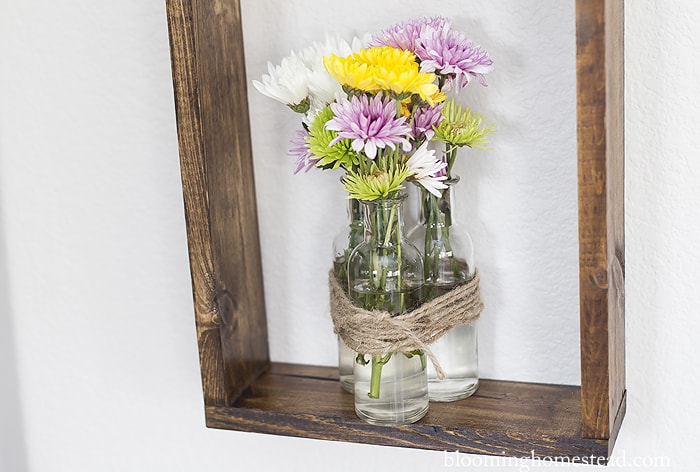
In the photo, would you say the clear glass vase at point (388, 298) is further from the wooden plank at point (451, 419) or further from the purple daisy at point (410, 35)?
the purple daisy at point (410, 35)

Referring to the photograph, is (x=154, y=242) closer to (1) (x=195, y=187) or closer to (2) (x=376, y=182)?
(1) (x=195, y=187)

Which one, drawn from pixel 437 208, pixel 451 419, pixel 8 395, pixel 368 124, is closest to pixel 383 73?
pixel 368 124

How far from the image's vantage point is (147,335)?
2.92ft

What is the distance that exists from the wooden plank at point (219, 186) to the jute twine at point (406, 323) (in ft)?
0.37

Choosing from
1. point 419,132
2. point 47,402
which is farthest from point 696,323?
point 47,402

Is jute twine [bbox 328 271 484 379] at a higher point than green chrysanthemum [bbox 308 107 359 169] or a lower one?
lower

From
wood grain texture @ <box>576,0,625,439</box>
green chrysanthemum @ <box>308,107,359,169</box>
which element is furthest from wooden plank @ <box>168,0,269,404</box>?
wood grain texture @ <box>576,0,625,439</box>

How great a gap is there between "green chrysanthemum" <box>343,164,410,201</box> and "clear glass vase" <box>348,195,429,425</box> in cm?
2

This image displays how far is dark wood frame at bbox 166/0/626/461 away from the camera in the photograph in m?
0.59

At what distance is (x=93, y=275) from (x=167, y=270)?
0.32 ft

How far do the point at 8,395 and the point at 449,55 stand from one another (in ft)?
2.18

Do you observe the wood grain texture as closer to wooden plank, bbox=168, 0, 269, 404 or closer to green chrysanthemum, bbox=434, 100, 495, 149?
green chrysanthemum, bbox=434, 100, 495, 149

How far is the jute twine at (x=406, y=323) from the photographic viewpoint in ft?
2.14

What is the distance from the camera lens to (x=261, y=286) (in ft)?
2.71
